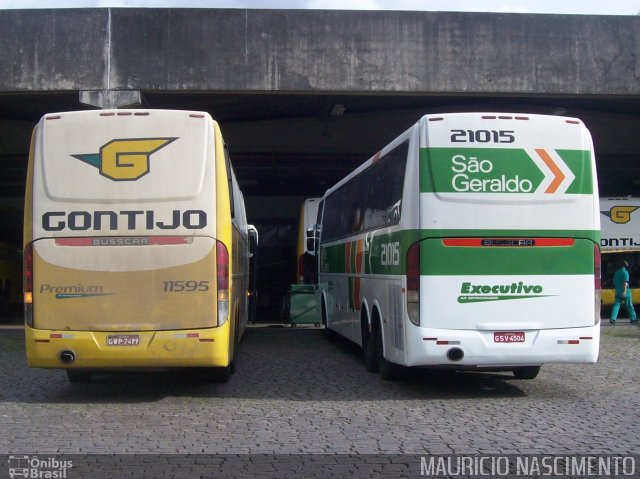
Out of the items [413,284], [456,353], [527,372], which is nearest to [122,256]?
[413,284]

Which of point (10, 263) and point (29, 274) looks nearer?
point (29, 274)

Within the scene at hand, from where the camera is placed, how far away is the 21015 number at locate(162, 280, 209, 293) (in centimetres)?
873

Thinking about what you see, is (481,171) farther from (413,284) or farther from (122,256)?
(122,256)

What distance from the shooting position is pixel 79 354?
28.4 feet

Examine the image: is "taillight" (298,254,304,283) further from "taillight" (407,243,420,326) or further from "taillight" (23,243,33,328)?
"taillight" (23,243,33,328)

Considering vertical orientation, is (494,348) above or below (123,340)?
below

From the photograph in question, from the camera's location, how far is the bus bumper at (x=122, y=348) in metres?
8.66

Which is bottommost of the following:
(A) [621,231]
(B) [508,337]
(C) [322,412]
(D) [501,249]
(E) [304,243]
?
(E) [304,243]

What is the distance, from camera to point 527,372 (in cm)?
1072

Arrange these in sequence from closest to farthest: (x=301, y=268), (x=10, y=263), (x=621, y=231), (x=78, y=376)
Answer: (x=78, y=376) < (x=621, y=231) < (x=301, y=268) < (x=10, y=263)

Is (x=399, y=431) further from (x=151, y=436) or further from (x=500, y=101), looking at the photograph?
(x=500, y=101)

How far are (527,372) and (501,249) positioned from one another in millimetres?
2448

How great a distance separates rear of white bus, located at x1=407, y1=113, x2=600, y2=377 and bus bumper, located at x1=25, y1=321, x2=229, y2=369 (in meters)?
2.48

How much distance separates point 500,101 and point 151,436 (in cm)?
1591
